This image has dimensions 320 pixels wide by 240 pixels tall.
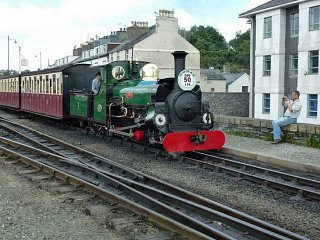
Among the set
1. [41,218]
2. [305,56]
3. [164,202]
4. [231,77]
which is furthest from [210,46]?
[41,218]

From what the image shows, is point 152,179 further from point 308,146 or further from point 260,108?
point 260,108

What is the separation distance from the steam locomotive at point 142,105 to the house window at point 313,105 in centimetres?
1826

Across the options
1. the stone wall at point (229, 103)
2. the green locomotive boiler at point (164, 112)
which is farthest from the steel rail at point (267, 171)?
the stone wall at point (229, 103)

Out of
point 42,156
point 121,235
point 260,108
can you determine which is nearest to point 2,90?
point 260,108

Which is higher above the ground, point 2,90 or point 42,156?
point 2,90

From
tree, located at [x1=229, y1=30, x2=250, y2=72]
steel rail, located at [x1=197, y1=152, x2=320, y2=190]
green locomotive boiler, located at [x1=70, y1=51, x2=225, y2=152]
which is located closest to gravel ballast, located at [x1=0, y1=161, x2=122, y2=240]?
green locomotive boiler, located at [x1=70, y1=51, x2=225, y2=152]

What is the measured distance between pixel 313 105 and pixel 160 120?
2210cm

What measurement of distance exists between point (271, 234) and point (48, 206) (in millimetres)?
3470

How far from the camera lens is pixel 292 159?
33.1ft

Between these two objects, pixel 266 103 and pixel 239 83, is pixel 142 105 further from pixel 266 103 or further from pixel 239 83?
pixel 239 83

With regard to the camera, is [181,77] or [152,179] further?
[181,77]

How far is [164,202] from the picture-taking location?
266 inches

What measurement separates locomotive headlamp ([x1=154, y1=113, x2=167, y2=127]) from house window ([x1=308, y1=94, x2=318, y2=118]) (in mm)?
21565

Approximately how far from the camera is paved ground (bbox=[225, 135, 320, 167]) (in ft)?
33.6
